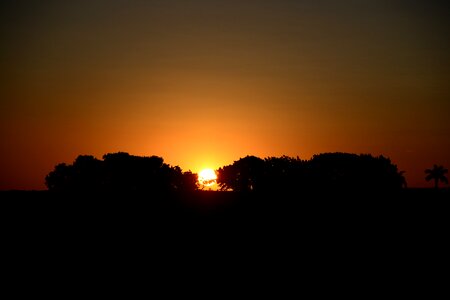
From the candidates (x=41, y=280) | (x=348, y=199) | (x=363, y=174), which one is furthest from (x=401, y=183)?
(x=41, y=280)

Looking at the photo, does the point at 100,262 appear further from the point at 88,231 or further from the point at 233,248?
the point at 233,248

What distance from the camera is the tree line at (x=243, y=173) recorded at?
70500mm

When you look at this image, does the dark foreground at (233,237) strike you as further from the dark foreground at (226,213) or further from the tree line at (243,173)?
the tree line at (243,173)

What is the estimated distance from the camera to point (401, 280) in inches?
466

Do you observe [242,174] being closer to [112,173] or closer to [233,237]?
[112,173]

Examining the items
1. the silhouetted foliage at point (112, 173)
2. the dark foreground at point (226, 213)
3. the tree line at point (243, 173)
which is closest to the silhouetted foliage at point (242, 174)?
the tree line at point (243, 173)

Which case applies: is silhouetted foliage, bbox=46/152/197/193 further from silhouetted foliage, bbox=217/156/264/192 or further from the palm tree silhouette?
the palm tree silhouette

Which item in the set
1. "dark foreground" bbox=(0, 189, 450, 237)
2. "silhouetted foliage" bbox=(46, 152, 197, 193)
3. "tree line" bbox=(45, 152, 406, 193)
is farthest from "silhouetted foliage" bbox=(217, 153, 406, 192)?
"dark foreground" bbox=(0, 189, 450, 237)

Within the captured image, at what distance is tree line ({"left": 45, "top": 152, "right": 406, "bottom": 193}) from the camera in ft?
231

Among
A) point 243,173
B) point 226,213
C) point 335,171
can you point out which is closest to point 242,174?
point 243,173

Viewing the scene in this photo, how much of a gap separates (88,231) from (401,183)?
65946 millimetres

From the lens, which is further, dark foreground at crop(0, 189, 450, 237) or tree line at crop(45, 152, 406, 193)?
tree line at crop(45, 152, 406, 193)

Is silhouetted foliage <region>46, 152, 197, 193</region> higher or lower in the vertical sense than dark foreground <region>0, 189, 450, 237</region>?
higher

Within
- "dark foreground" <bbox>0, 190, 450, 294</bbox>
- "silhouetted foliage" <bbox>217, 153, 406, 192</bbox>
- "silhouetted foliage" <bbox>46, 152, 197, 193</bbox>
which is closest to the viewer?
"dark foreground" <bbox>0, 190, 450, 294</bbox>
